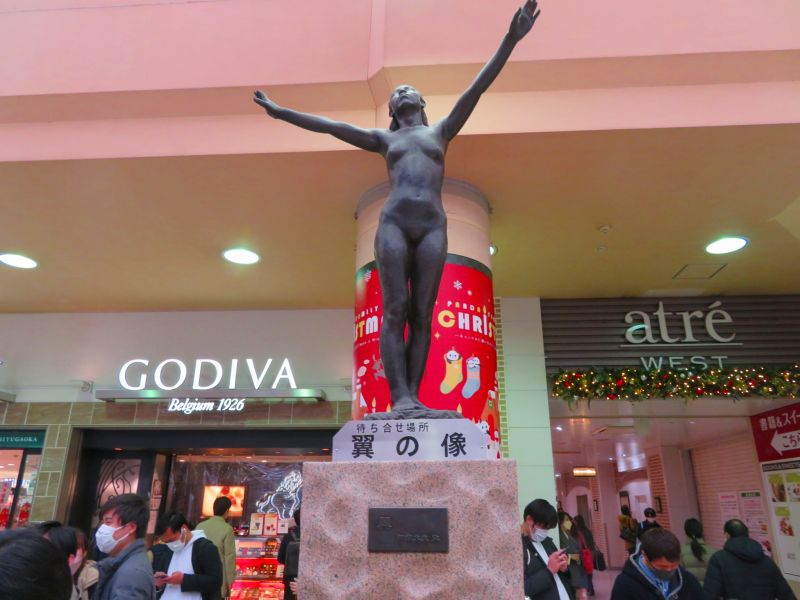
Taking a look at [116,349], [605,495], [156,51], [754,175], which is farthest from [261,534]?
[605,495]

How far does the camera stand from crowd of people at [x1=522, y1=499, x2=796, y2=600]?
8.82 ft

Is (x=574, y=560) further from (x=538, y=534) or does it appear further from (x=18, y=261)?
(x=18, y=261)

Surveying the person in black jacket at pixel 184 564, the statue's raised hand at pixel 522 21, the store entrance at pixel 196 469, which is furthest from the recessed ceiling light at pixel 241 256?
the statue's raised hand at pixel 522 21

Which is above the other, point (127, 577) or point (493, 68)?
point (493, 68)

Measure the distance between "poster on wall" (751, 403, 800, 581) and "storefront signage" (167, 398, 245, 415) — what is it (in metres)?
5.99

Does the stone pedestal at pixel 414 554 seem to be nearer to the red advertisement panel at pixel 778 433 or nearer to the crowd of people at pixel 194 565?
the crowd of people at pixel 194 565

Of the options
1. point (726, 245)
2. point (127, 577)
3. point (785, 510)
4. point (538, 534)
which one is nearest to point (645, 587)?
point (538, 534)

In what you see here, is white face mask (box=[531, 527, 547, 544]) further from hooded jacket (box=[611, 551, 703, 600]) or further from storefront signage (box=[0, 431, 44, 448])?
storefront signage (box=[0, 431, 44, 448])

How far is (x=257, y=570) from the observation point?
6250mm

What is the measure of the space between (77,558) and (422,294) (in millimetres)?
1736

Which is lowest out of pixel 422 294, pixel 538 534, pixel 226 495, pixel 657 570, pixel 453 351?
pixel 657 570

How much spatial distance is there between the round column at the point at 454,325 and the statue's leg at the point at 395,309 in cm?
149

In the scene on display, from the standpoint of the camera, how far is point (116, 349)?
21.9ft

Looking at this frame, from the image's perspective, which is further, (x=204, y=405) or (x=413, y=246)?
(x=204, y=405)
